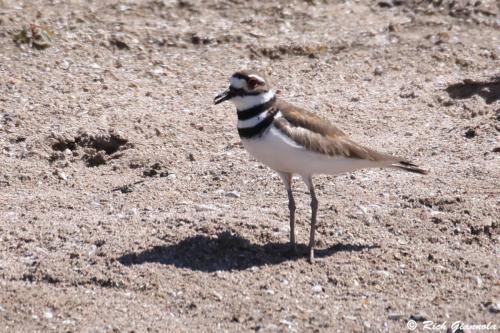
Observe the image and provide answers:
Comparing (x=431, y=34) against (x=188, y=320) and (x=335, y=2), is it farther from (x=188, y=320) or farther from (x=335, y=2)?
(x=188, y=320)

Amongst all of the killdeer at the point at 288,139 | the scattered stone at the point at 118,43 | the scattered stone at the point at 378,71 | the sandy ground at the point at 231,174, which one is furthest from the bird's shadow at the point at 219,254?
the scattered stone at the point at 118,43

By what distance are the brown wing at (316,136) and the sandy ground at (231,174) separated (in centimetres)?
62

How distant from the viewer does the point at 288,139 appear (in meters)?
6.33

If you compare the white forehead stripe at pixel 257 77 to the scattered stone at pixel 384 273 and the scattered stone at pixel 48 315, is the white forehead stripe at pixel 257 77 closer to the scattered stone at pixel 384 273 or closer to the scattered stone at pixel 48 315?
the scattered stone at pixel 384 273

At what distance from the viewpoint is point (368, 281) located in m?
6.29

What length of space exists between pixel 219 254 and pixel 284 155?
814 mm

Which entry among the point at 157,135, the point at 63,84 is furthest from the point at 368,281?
the point at 63,84

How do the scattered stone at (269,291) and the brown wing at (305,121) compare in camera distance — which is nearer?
the scattered stone at (269,291)

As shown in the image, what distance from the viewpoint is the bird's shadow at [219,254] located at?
6289 mm

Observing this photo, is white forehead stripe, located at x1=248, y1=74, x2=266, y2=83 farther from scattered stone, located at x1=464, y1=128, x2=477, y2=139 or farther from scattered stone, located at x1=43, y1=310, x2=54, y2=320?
scattered stone, located at x1=464, y1=128, x2=477, y2=139

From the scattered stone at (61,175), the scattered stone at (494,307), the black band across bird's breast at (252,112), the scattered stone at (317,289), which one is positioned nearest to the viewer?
the scattered stone at (494,307)

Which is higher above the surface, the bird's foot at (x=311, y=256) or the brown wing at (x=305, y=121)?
the brown wing at (x=305, y=121)

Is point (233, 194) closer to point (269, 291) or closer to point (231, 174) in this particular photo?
point (231, 174)

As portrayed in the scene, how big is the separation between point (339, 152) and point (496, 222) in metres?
1.39
